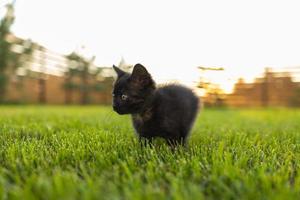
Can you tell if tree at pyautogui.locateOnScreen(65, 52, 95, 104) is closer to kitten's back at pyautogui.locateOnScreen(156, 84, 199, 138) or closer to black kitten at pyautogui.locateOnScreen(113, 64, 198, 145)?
kitten's back at pyautogui.locateOnScreen(156, 84, 199, 138)

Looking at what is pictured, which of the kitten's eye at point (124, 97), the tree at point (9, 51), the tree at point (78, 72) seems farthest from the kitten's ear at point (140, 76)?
the tree at point (78, 72)

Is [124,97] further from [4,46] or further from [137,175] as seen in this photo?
[4,46]

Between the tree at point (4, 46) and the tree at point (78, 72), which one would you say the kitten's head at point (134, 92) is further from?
the tree at point (78, 72)

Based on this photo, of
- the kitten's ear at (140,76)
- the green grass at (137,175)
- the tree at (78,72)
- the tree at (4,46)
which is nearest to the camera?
the green grass at (137,175)

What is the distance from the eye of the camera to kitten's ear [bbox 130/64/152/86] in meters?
2.33

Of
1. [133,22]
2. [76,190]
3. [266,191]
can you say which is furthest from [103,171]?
[133,22]

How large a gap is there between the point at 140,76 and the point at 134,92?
0.40ft

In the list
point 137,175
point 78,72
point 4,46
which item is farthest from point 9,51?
point 137,175

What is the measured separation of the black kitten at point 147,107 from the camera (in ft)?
7.66

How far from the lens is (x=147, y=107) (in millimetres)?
2361

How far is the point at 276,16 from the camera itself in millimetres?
7594

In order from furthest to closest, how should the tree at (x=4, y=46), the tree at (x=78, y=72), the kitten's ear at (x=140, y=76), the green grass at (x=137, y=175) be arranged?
the tree at (x=78, y=72) < the tree at (x=4, y=46) < the kitten's ear at (x=140, y=76) < the green grass at (x=137, y=175)

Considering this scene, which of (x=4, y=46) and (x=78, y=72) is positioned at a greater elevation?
(x=4, y=46)

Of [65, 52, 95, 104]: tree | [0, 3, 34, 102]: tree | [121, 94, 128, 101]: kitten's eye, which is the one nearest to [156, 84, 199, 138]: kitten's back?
[121, 94, 128, 101]: kitten's eye
